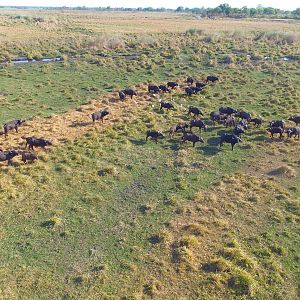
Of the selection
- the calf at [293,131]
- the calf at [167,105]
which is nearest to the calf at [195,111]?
the calf at [167,105]

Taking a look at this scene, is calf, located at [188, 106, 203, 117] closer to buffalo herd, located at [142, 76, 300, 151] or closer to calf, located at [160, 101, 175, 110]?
buffalo herd, located at [142, 76, 300, 151]

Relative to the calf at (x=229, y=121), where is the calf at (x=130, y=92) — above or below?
below

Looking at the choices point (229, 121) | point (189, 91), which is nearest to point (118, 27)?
point (189, 91)

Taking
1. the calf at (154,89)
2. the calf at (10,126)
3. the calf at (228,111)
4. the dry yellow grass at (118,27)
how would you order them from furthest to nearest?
1. the dry yellow grass at (118,27)
2. the calf at (154,89)
3. the calf at (228,111)
4. the calf at (10,126)

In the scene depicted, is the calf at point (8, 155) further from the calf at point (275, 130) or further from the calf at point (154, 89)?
the calf at point (154, 89)

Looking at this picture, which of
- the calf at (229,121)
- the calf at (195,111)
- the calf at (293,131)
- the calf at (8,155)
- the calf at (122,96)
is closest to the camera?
the calf at (8,155)

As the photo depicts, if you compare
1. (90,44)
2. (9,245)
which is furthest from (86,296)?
(90,44)
